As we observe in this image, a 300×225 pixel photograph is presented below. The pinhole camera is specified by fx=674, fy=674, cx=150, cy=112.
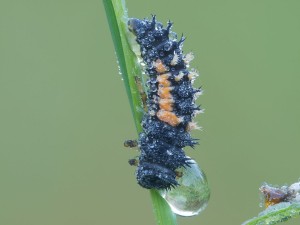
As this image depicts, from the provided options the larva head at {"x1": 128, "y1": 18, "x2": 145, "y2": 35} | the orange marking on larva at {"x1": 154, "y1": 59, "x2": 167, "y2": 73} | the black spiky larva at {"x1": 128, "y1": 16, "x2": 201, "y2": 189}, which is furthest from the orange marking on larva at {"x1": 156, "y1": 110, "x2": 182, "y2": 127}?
the larva head at {"x1": 128, "y1": 18, "x2": 145, "y2": 35}

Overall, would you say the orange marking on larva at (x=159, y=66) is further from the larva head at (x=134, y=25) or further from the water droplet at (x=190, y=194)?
the water droplet at (x=190, y=194)

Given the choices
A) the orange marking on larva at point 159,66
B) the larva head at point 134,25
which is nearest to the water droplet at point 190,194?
the orange marking on larva at point 159,66

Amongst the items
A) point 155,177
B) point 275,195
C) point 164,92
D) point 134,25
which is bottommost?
point 275,195

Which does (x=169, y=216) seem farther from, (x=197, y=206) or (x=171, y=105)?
(x=171, y=105)

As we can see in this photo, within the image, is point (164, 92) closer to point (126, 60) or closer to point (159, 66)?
point (159, 66)

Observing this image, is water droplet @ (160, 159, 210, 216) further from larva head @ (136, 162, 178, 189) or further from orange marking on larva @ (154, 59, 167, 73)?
orange marking on larva @ (154, 59, 167, 73)

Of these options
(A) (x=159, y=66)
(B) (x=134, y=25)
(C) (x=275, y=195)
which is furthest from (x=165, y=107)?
(C) (x=275, y=195)
